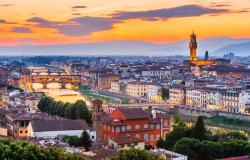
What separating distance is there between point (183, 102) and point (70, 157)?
33.6 meters

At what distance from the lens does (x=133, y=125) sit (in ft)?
65.9

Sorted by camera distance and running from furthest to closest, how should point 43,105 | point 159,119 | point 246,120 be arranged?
point 246,120, point 43,105, point 159,119

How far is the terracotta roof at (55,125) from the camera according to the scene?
1906 centimetres

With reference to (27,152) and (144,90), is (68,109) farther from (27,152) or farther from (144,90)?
(144,90)

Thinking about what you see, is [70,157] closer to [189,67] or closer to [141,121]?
[141,121]

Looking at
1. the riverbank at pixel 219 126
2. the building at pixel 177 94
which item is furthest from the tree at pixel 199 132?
the building at pixel 177 94

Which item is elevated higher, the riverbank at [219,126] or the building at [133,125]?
the building at [133,125]

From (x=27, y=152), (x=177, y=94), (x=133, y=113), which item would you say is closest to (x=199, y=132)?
(x=133, y=113)

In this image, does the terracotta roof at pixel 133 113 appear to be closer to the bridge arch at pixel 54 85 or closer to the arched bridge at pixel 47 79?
the bridge arch at pixel 54 85

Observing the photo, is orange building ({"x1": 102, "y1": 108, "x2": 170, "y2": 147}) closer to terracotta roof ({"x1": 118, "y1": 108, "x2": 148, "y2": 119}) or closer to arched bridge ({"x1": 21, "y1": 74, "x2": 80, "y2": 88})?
→ terracotta roof ({"x1": 118, "y1": 108, "x2": 148, "y2": 119})

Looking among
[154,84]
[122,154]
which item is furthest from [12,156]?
[154,84]

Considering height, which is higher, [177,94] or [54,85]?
[177,94]

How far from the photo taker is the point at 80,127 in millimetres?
19562

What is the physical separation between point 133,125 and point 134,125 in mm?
49
